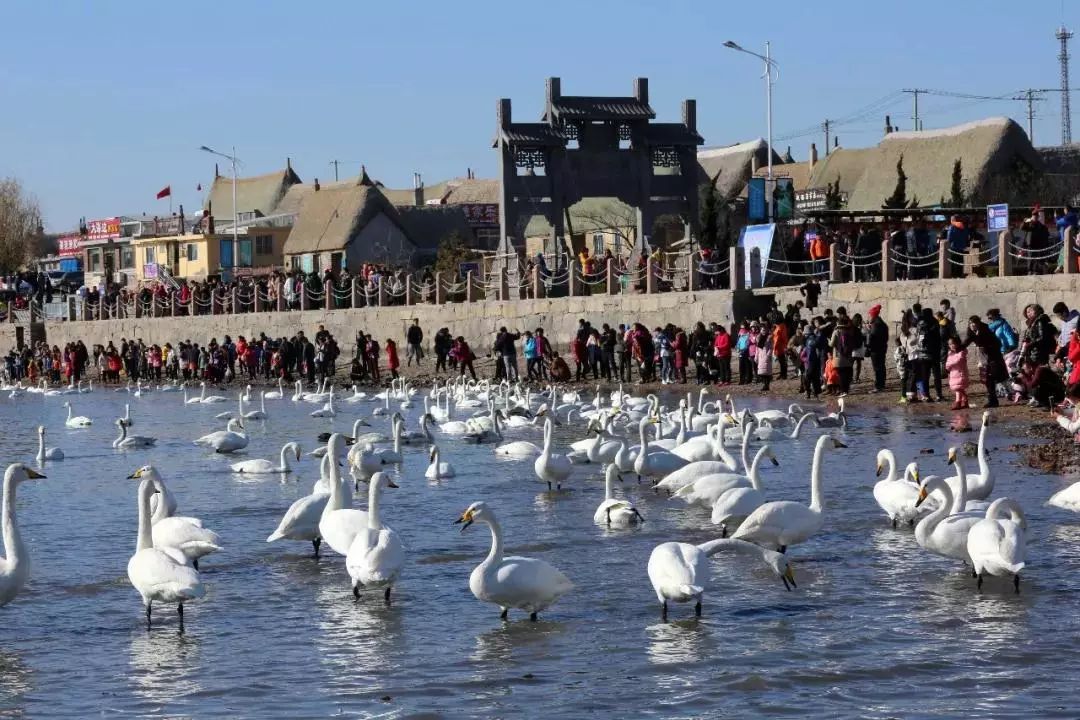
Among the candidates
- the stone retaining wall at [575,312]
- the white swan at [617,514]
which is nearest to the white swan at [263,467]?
the white swan at [617,514]

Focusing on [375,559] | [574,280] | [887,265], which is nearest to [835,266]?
[887,265]

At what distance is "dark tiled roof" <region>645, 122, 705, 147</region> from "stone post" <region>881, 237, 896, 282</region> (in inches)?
488

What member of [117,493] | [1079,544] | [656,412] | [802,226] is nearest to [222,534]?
[117,493]

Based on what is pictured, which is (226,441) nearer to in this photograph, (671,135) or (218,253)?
(671,135)

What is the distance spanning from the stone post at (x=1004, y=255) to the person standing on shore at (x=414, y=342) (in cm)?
Result: 1804

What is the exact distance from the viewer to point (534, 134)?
3853 centimetres

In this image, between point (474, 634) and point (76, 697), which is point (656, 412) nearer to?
point (474, 634)

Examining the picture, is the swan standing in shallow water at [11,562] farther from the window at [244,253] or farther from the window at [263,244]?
the window at [263,244]

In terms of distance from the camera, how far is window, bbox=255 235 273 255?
7869cm

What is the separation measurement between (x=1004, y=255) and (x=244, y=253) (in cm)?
5719

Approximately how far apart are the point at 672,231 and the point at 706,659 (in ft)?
161

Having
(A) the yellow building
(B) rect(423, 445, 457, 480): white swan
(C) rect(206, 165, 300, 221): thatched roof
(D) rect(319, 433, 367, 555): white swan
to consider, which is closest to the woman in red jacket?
(B) rect(423, 445, 457, 480): white swan

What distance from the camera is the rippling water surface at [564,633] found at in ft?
27.0

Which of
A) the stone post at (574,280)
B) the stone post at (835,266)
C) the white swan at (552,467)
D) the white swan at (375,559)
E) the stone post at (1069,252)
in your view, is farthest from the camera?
the stone post at (574,280)
